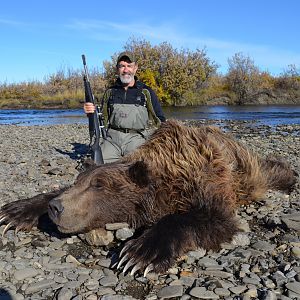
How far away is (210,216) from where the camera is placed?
3252 millimetres

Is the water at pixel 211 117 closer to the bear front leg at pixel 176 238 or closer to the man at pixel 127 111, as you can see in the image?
the man at pixel 127 111

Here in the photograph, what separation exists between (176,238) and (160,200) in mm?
485

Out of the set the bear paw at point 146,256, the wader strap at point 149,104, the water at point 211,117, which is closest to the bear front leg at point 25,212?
the bear paw at point 146,256

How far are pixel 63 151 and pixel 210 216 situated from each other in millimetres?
6746

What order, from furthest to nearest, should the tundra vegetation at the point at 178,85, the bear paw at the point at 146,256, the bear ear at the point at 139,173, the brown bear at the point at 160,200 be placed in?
the tundra vegetation at the point at 178,85 → the bear ear at the point at 139,173 → the brown bear at the point at 160,200 → the bear paw at the point at 146,256

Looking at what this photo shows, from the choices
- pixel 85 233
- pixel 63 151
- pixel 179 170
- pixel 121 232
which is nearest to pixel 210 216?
pixel 179 170

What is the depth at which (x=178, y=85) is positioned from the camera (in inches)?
1517

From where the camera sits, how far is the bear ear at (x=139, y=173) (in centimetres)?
332

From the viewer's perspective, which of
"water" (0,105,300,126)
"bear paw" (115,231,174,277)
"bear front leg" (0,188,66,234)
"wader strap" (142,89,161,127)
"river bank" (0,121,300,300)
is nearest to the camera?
"river bank" (0,121,300,300)

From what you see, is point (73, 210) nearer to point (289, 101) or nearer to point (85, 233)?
point (85, 233)

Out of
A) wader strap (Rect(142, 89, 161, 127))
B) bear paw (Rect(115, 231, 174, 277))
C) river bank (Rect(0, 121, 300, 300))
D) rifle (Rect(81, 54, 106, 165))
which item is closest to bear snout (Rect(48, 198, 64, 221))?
river bank (Rect(0, 121, 300, 300))

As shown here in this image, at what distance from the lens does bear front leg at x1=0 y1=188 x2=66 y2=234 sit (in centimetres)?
379

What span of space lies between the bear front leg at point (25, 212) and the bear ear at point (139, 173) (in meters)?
1.07

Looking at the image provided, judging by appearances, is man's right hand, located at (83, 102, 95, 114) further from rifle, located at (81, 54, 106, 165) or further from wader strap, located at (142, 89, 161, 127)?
wader strap, located at (142, 89, 161, 127)
